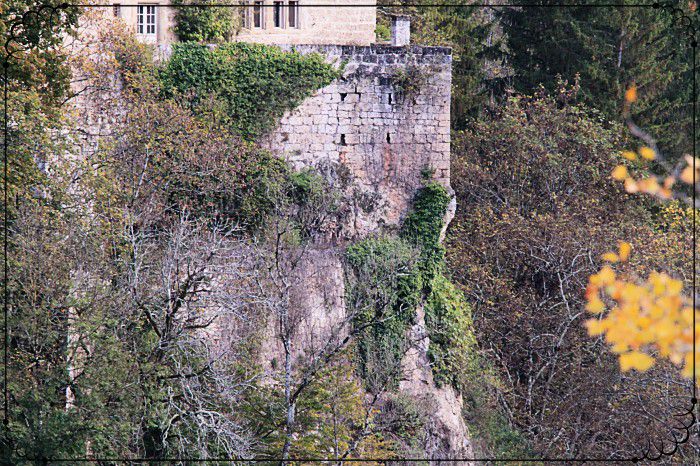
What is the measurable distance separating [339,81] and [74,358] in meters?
8.01

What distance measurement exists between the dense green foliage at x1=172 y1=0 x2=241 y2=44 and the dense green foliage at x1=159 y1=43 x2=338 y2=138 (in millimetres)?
550

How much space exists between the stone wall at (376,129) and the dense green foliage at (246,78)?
231mm

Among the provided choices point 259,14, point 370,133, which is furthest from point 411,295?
point 259,14

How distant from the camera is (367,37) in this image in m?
24.4

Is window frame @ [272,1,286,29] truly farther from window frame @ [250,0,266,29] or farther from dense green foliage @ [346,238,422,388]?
dense green foliage @ [346,238,422,388]

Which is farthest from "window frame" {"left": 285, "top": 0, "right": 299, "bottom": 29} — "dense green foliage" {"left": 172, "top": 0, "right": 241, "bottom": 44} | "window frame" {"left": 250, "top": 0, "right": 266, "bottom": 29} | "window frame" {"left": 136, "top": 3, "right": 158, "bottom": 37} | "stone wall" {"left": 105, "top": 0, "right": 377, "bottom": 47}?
"window frame" {"left": 136, "top": 3, "right": 158, "bottom": 37}

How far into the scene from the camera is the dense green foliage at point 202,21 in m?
23.0

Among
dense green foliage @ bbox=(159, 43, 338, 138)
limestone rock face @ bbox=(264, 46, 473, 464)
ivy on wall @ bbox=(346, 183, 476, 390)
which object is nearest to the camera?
ivy on wall @ bbox=(346, 183, 476, 390)

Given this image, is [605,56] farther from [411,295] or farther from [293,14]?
[411,295]

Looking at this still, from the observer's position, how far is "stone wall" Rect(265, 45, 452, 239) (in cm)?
2297

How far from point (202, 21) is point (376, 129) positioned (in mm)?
3520

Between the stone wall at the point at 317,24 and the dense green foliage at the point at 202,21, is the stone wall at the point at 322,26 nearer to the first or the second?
the stone wall at the point at 317,24

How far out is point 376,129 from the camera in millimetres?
23188

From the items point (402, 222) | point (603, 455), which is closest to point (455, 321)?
point (402, 222)
